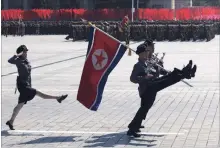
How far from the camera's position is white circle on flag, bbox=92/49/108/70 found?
10.0 metres

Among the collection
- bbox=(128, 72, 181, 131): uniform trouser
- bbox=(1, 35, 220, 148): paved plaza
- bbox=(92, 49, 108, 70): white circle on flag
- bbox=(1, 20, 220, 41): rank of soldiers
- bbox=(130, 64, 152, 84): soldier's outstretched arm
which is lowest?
bbox=(1, 20, 220, 41): rank of soldiers

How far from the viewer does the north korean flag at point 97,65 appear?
10031 millimetres

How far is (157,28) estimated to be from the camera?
40.7 metres

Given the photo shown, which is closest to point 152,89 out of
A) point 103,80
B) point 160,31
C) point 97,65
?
point 103,80

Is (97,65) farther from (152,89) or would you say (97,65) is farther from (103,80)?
(152,89)

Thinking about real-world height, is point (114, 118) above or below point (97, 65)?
below

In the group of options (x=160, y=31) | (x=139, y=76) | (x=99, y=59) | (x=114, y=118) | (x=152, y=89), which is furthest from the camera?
(x=160, y=31)

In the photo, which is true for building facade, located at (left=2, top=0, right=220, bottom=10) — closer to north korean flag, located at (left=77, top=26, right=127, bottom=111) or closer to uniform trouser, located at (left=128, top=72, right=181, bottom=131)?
north korean flag, located at (left=77, top=26, right=127, bottom=111)

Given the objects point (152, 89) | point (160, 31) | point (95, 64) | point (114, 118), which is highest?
point (95, 64)

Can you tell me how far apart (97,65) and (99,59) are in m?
0.13

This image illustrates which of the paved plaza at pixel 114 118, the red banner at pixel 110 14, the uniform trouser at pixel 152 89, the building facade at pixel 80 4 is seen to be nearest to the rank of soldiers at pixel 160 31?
the red banner at pixel 110 14

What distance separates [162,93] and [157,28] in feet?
84.8

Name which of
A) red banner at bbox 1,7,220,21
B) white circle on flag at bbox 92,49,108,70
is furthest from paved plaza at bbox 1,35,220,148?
red banner at bbox 1,7,220,21

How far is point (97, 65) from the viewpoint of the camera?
10047 mm
